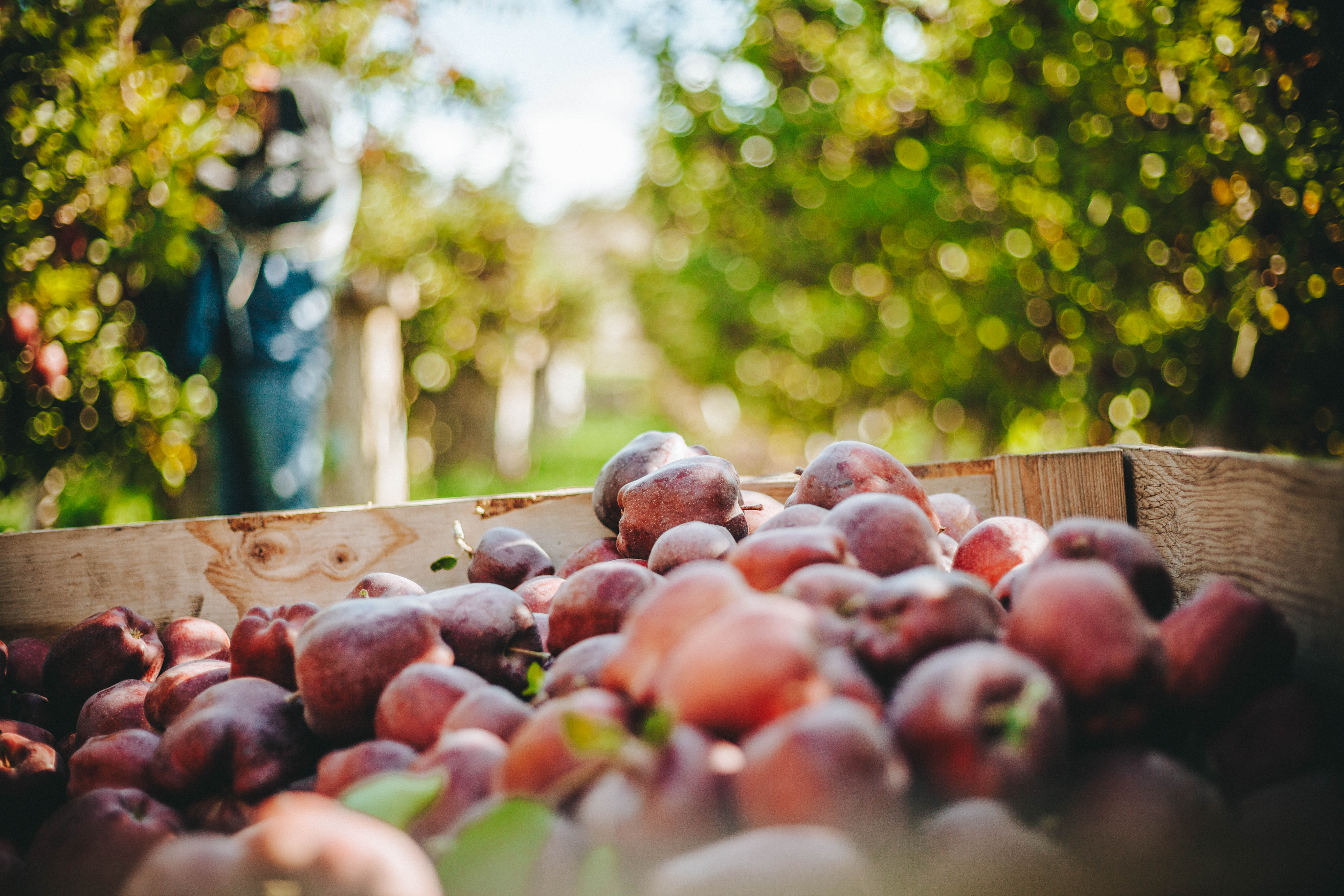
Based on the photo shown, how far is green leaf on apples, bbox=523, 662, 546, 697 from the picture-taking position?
1.37 metres

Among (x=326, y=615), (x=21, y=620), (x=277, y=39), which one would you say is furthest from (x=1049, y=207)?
(x=21, y=620)

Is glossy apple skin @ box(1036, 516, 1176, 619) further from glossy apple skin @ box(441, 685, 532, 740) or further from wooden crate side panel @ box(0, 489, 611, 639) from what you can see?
wooden crate side panel @ box(0, 489, 611, 639)

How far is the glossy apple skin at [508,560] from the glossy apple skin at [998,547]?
106cm

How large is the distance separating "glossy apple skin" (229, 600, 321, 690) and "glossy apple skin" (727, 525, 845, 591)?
0.87 meters

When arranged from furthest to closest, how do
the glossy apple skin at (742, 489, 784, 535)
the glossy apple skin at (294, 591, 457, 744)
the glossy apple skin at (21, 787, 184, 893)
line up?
the glossy apple skin at (742, 489, 784, 535) < the glossy apple skin at (294, 591, 457, 744) < the glossy apple skin at (21, 787, 184, 893)

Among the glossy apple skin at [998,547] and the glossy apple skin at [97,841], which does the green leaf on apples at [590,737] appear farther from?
the glossy apple skin at [998,547]

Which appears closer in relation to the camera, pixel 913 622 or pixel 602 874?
pixel 602 874

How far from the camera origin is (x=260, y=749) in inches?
52.5

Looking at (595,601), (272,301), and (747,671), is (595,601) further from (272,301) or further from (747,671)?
(272,301)

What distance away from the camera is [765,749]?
90cm

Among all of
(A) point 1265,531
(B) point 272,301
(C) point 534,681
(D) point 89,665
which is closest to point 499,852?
(C) point 534,681

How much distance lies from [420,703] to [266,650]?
52 cm

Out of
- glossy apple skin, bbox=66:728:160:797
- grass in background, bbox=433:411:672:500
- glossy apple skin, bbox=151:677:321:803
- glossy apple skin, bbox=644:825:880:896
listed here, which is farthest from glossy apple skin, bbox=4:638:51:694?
grass in background, bbox=433:411:672:500

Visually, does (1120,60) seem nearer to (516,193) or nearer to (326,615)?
(326,615)
